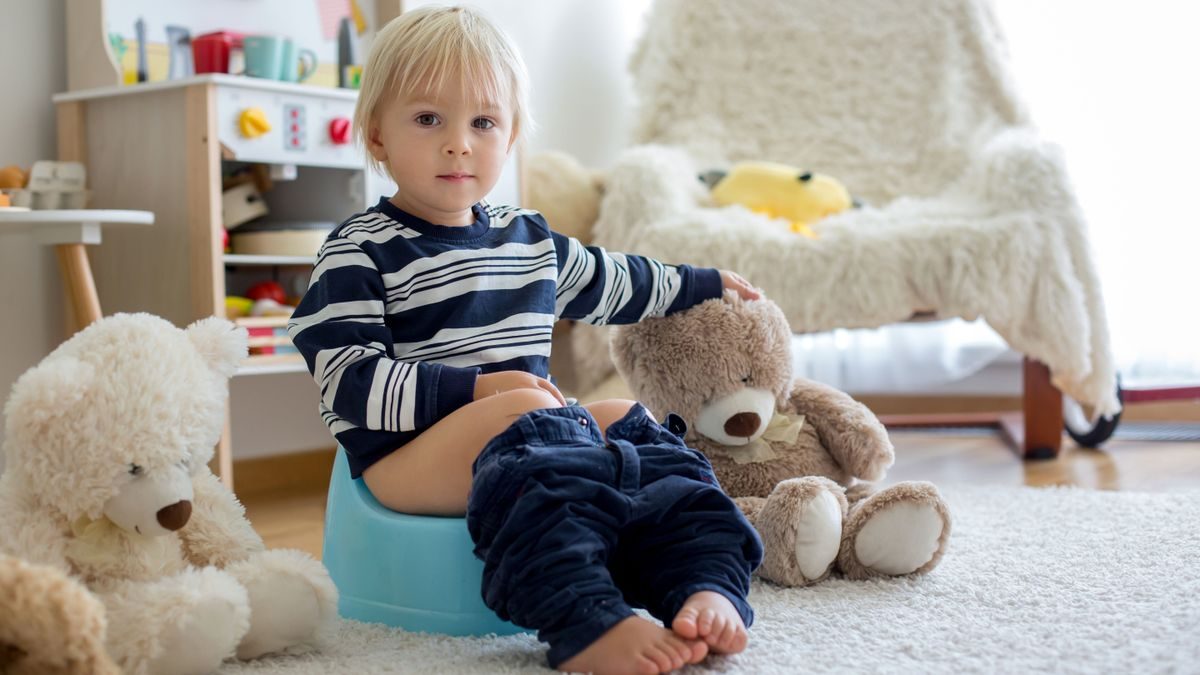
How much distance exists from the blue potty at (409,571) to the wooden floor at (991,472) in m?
0.43

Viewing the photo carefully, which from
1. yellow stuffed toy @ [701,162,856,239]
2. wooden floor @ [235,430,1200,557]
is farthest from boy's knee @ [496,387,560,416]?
yellow stuffed toy @ [701,162,856,239]

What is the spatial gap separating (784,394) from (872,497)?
0.19 m

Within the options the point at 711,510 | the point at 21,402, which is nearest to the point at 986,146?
the point at 711,510

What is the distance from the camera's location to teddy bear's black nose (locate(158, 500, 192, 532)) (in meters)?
0.86

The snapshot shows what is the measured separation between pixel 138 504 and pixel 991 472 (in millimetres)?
1384

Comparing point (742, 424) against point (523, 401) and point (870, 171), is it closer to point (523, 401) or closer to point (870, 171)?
point (523, 401)

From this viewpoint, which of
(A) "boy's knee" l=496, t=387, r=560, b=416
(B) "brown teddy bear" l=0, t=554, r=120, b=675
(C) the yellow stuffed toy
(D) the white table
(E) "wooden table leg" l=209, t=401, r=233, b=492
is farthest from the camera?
(C) the yellow stuffed toy

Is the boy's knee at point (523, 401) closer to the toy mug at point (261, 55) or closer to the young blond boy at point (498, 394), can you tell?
the young blond boy at point (498, 394)

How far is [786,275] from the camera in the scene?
1783mm

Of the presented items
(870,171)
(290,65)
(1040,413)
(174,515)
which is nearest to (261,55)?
(290,65)

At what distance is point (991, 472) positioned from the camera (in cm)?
185

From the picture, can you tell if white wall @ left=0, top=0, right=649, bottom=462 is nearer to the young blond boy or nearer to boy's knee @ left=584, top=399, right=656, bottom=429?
the young blond boy

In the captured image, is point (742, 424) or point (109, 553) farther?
point (742, 424)

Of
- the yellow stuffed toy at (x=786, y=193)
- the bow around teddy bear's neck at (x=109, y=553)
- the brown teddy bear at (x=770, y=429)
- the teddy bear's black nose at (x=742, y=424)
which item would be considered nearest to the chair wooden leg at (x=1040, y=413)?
the yellow stuffed toy at (x=786, y=193)
